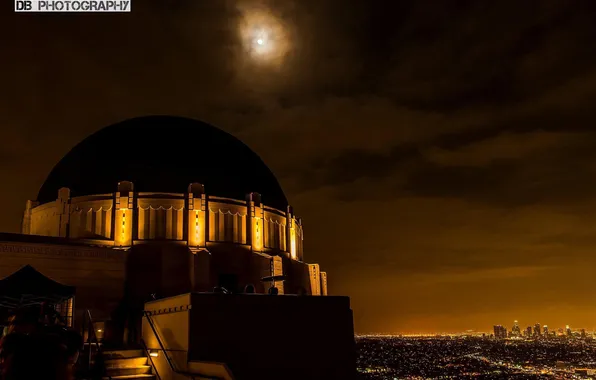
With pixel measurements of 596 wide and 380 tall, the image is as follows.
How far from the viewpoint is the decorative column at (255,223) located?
119 feet

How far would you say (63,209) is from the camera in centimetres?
3388

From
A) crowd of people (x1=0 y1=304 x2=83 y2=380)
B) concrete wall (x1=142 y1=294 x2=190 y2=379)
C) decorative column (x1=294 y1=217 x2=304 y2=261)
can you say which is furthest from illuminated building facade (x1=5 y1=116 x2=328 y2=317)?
crowd of people (x1=0 y1=304 x2=83 y2=380)

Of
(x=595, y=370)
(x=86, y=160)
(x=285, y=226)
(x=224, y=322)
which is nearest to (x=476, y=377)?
(x=595, y=370)

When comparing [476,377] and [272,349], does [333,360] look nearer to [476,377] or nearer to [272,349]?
[272,349]

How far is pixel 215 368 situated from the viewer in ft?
49.6

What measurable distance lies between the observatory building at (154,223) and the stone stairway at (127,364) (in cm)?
798

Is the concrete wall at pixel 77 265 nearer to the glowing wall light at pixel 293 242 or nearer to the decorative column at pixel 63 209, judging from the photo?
the decorative column at pixel 63 209

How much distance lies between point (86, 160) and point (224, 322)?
23018 mm

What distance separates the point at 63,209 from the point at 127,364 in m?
18.7

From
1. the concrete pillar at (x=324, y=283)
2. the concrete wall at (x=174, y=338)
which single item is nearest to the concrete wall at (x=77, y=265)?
the concrete wall at (x=174, y=338)

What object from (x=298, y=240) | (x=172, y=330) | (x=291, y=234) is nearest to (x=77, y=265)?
(x=172, y=330)

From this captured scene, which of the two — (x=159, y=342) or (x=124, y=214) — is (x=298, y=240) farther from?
(x=159, y=342)

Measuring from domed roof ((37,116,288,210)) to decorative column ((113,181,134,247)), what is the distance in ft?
2.46

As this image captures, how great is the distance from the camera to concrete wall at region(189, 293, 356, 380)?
17.6 m
